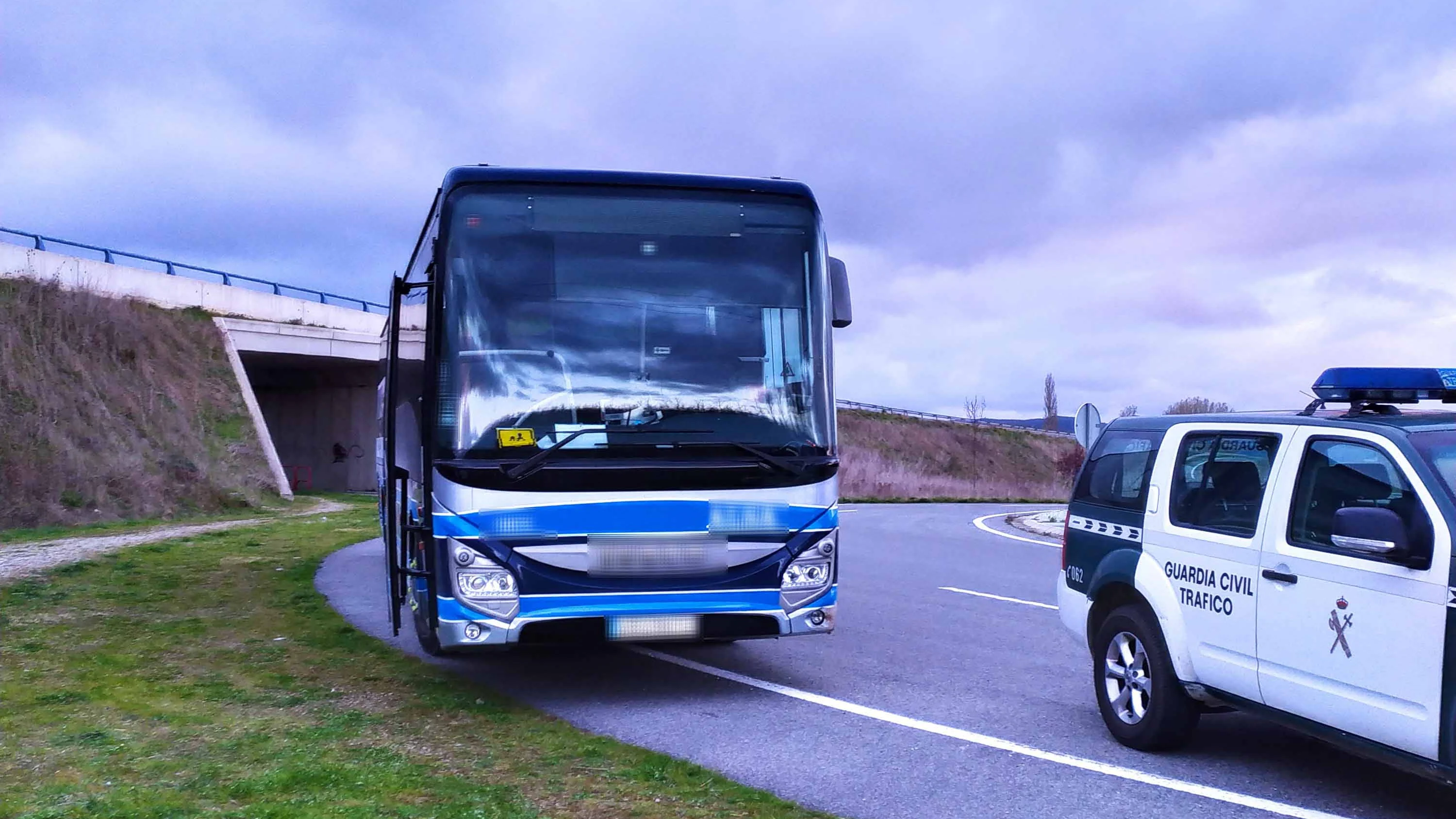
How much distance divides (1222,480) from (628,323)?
355 cm

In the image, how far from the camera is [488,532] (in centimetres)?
704

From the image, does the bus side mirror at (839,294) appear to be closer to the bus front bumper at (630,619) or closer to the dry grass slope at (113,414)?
the bus front bumper at (630,619)

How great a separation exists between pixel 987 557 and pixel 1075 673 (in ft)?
31.1

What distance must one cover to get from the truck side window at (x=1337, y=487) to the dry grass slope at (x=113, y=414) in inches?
890

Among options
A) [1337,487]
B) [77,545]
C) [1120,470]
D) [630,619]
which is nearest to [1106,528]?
[1120,470]

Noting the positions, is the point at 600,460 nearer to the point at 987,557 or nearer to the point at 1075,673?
the point at 1075,673

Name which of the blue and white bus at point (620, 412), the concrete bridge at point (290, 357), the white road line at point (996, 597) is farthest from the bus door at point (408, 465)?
the concrete bridge at point (290, 357)

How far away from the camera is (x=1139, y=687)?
21.1 feet

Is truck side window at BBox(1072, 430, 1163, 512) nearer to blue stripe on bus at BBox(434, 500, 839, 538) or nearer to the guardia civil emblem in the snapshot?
the guardia civil emblem

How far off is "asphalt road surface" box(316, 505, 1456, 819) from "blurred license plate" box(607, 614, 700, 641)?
0.49 m

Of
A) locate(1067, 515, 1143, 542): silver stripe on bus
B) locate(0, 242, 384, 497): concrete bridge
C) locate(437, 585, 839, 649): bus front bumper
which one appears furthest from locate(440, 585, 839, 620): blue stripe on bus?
locate(0, 242, 384, 497): concrete bridge

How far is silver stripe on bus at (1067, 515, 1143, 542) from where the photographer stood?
21.6 feet

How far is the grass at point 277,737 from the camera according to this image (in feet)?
17.1

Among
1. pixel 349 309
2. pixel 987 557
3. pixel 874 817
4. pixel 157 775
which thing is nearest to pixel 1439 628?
pixel 874 817
